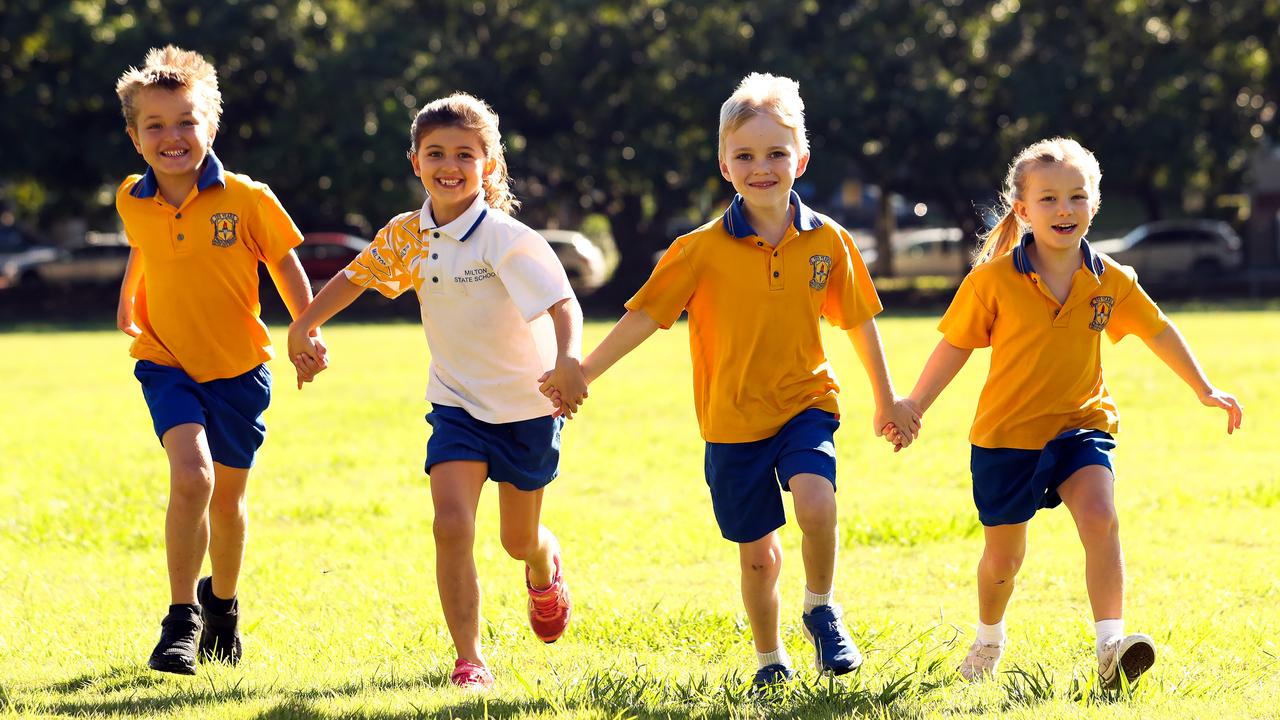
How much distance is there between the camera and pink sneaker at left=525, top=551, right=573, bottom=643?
536cm

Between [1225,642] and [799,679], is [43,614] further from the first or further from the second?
[1225,642]

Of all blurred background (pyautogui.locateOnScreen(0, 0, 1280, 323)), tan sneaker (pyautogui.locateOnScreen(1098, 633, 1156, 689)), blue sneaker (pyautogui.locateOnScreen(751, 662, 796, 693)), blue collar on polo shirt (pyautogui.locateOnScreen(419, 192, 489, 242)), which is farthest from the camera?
blurred background (pyautogui.locateOnScreen(0, 0, 1280, 323))

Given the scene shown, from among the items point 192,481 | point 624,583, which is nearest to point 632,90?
point 624,583

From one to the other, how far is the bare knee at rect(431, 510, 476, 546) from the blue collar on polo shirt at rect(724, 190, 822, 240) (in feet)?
4.17

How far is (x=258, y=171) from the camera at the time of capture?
32438mm

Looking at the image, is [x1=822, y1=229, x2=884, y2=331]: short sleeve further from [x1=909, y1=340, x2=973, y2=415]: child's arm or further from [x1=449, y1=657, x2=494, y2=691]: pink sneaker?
[x1=449, y1=657, x2=494, y2=691]: pink sneaker

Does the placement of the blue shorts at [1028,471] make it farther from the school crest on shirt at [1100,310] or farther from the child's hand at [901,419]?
the school crest on shirt at [1100,310]

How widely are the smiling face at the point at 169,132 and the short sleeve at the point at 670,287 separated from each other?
1.77 metres

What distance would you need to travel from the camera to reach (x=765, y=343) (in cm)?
458

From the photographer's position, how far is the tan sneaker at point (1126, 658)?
432 cm

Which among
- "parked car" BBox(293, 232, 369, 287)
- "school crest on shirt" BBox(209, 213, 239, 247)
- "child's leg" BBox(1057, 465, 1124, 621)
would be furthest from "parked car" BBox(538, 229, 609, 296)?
"child's leg" BBox(1057, 465, 1124, 621)

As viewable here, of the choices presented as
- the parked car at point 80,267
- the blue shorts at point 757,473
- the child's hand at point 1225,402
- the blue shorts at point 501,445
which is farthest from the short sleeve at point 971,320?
the parked car at point 80,267

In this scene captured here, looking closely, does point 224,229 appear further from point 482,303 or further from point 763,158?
point 763,158

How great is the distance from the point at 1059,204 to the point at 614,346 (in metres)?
1.51
